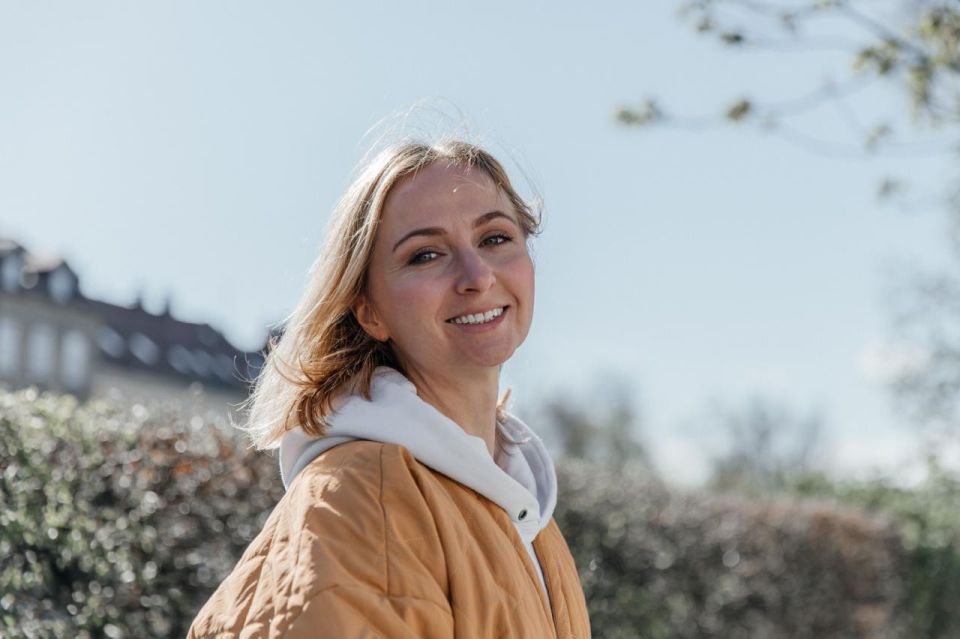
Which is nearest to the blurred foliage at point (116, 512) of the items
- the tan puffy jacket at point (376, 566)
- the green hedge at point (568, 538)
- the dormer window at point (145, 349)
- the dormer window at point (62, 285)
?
the green hedge at point (568, 538)

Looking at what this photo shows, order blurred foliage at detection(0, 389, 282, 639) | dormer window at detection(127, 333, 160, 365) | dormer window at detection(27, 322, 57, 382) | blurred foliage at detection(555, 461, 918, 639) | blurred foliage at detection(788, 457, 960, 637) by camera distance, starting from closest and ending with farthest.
Result: blurred foliage at detection(0, 389, 282, 639) → blurred foliage at detection(555, 461, 918, 639) → blurred foliage at detection(788, 457, 960, 637) → dormer window at detection(27, 322, 57, 382) → dormer window at detection(127, 333, 160, 365)

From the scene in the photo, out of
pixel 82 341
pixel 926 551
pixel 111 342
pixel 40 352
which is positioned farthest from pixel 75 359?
pixel 926 551

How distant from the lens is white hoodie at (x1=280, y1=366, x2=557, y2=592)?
7.27ft

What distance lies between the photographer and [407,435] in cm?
221

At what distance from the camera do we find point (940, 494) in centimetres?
1249

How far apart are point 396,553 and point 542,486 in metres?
0.86

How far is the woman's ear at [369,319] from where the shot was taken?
2465 millimetres

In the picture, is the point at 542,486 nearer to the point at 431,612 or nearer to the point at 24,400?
the point at 431,612

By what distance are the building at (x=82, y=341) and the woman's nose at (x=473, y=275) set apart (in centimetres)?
3990

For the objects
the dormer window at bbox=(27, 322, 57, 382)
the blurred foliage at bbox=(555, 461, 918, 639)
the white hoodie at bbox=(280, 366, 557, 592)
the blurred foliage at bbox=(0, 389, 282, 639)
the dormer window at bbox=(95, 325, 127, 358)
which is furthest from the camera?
the dormer window at bbox=(95, 325, 127, 358)

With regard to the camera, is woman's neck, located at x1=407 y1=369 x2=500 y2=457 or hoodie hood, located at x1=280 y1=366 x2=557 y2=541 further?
woman's neck, located at x1=407 y1=369 x2=500 y2=457

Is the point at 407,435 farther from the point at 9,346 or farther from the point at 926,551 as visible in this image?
the point at 9,346

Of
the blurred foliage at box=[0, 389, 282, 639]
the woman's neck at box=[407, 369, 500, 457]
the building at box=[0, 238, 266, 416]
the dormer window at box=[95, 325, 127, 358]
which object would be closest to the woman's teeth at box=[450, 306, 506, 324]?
the woman's neck at box=[407, 369, 500, 457]

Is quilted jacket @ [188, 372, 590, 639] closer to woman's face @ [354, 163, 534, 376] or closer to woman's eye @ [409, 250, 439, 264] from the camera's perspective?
woman's face @ [354, 163, 534, 376]
